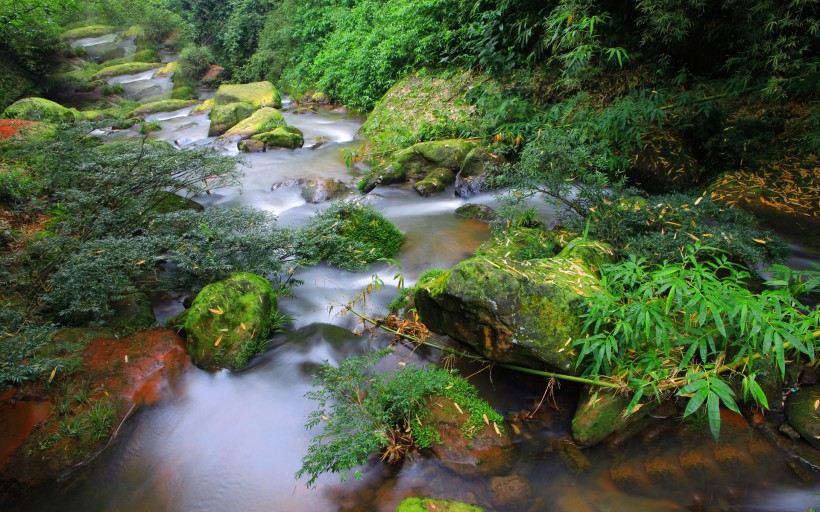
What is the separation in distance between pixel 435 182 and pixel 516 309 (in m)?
4.71

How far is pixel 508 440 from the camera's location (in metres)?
3.27

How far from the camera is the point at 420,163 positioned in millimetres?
8266

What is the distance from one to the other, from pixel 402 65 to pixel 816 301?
1041cm

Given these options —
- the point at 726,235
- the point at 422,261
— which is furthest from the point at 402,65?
the point at 726,235

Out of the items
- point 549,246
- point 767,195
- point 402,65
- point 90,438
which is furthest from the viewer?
point 402,65

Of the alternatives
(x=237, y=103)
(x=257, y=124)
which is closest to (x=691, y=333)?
(x=257, y=124)

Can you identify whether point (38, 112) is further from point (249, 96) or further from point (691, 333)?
point (691, 333)

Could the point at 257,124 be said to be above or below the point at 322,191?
below

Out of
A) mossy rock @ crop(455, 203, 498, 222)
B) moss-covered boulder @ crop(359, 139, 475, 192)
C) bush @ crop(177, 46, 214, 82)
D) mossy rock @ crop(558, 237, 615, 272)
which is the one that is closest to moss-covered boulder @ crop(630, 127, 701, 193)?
mossy rock @ crop(455, 203, 498, 222)

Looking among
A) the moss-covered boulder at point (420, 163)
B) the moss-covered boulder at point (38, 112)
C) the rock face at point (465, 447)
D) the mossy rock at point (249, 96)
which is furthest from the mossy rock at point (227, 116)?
the rock face at point (465, 447)

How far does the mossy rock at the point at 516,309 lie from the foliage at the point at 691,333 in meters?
0.17

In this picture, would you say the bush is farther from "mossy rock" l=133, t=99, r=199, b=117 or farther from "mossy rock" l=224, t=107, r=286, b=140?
"mossy rock" l=224, t=107, r=286, b=140

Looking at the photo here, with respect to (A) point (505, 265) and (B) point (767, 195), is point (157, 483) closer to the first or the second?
(A) point (505, 265)

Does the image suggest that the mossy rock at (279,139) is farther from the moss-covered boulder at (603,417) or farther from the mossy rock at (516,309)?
the moss-covered boulder at (603,417)
